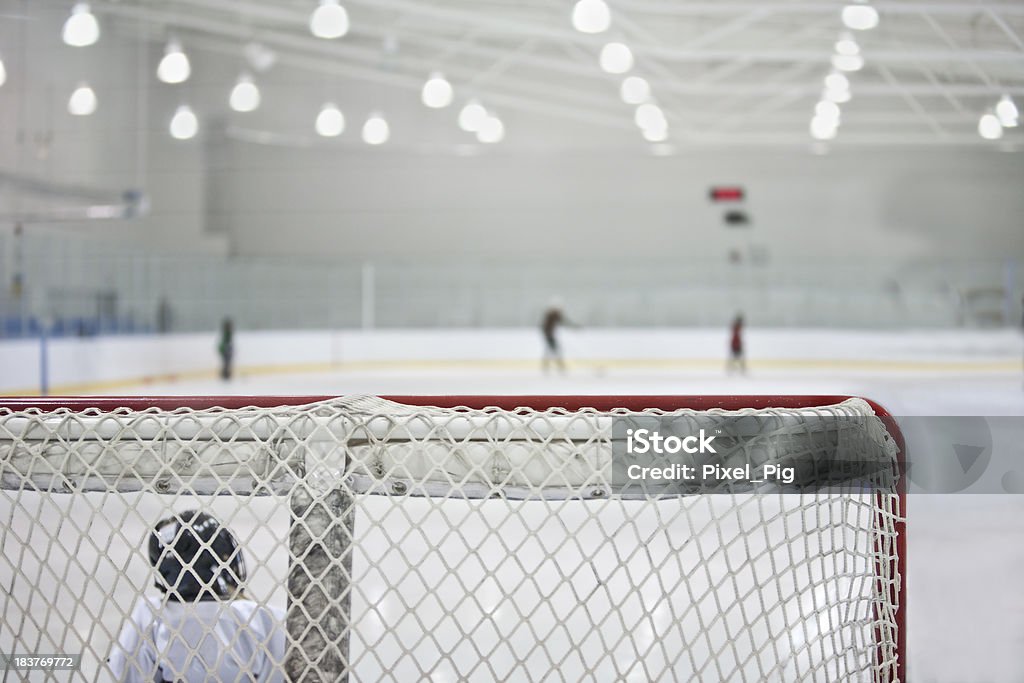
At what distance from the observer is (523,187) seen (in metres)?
18.9

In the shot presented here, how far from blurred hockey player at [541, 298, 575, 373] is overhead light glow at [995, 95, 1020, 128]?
7269 mm

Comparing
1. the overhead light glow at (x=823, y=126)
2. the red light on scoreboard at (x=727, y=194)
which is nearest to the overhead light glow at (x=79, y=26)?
the overhead light glow at (x=823, y=126)

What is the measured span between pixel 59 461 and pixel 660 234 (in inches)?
690

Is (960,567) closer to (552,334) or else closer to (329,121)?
(329,121)

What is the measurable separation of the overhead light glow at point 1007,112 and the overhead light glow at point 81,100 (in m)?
10.3

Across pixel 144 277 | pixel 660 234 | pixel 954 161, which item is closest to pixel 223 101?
pixel 144 277

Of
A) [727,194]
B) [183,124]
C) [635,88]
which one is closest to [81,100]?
Result: [183,124]

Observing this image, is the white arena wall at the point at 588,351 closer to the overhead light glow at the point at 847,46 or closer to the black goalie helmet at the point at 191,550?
the overhead light glow at the point at 847,46

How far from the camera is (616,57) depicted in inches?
347

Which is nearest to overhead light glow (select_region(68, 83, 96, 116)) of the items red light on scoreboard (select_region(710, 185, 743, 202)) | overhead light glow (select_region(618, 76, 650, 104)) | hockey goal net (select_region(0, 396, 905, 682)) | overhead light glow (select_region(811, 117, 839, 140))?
overhead light glow (select_region(618, 76, 650, 104))

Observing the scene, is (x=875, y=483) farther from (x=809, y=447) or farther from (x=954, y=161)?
(x=954, y=161)

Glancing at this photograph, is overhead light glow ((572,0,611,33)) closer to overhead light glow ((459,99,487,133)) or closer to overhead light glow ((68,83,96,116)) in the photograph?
overhead light glow ((459,99,487,133))

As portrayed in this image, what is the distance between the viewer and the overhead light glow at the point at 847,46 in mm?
10438

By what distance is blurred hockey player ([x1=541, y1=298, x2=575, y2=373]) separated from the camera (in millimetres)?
15703
